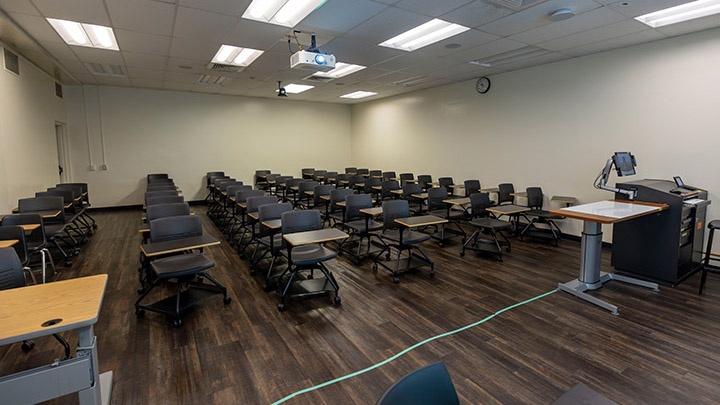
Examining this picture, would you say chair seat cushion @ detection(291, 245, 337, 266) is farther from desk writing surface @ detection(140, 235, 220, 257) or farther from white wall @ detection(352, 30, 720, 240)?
white wall @ detection(352, 30, 720, 240)

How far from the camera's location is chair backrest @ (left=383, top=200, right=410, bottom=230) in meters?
4.79

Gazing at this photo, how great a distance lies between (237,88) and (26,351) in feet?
25.1

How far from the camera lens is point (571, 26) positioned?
4445 mm

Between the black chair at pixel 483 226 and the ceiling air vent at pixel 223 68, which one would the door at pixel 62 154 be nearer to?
the ceiling air vent at pixel 223 68

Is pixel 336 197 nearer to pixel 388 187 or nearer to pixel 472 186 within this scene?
pixel 388 187

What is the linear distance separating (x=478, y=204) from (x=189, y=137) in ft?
28.1

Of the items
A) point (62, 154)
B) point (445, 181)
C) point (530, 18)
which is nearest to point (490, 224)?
point (530, 18)

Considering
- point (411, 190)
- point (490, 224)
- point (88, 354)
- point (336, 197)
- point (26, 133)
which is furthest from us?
point (411, 190)

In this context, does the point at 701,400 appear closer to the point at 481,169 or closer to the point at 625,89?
the point at 625,89

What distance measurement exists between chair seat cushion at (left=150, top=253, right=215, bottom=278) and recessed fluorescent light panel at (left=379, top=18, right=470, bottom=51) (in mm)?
3966

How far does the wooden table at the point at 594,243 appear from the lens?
11.7 ft

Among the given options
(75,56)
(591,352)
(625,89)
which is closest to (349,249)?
(591,352)

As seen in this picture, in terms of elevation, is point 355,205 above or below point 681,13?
below

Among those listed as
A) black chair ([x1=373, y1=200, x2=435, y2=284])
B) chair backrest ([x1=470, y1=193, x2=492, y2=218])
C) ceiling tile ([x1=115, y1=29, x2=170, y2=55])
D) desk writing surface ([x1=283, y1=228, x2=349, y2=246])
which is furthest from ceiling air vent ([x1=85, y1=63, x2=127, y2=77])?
chair backrest ([x1=470, y1=193, x2=492, y2=218])
